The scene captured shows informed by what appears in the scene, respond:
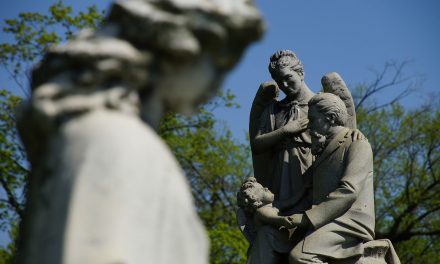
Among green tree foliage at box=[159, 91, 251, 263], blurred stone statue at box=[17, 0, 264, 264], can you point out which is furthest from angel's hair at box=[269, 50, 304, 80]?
green tree foliage at box=[159, 91, 251, 263]

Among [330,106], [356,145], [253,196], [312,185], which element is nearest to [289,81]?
[330,106]

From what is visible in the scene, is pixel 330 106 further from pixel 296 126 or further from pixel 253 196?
pixel 253 196

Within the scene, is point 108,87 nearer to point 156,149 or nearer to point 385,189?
point 156,149

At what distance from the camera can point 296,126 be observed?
9.66m

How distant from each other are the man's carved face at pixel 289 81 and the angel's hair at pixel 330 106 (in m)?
0.94

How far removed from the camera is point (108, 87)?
262cm

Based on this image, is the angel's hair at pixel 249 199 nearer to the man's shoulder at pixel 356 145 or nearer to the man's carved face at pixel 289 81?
the man's shoulder at pixel 356 145

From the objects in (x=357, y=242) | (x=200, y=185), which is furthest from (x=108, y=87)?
(x=200, y=185)

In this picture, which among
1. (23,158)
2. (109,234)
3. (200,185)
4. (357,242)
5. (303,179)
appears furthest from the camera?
(200,185)

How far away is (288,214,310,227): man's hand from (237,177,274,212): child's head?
472 mm

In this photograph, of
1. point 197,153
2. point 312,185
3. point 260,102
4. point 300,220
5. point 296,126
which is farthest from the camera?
point 197,153

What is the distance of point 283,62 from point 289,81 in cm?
20

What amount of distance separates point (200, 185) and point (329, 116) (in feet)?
65.9

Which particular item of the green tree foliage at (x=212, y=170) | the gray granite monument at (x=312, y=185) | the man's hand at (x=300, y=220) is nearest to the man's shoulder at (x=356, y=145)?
the gray granite monument at (x=312, y=185)
